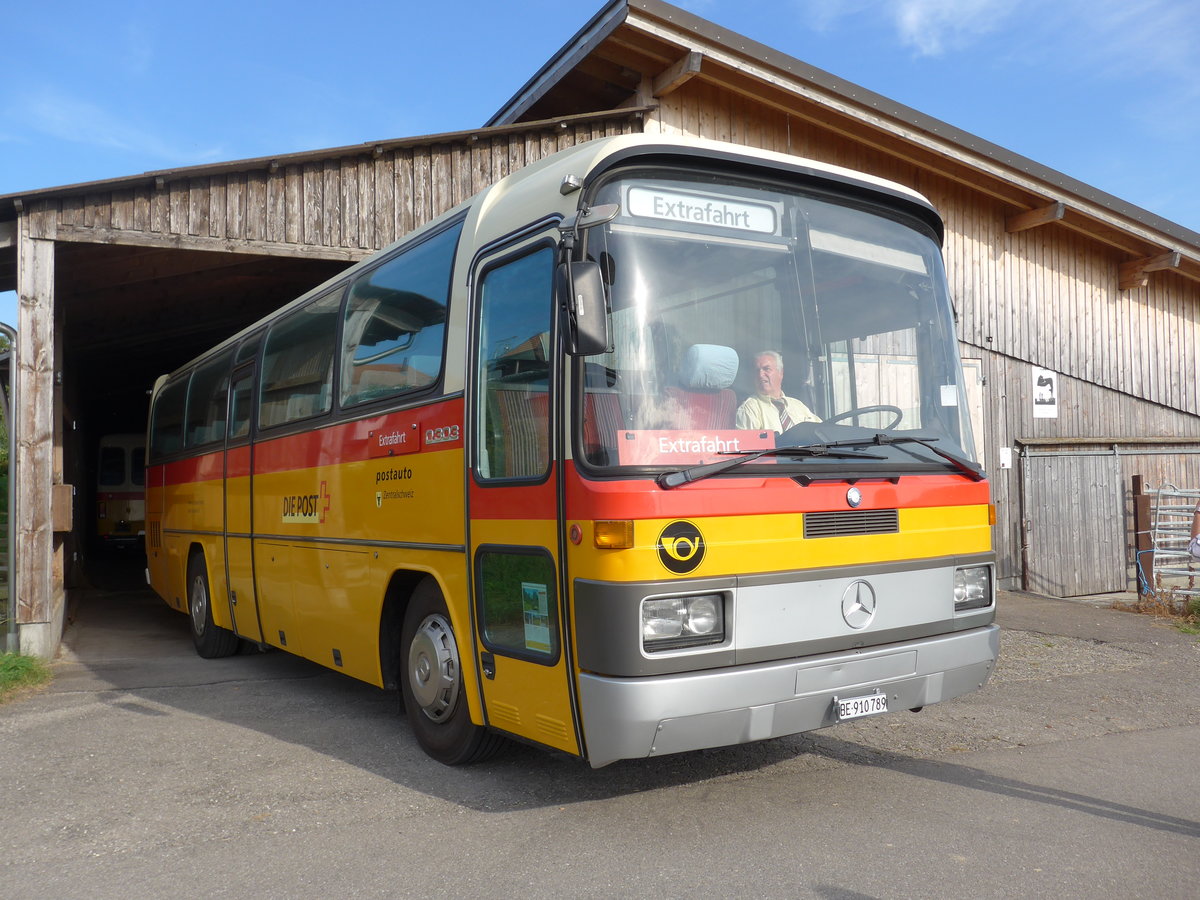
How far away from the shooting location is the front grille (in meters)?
4.46

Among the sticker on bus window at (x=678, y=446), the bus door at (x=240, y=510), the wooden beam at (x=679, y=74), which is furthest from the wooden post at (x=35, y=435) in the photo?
the sticker on bus window at (x=678, y=446)

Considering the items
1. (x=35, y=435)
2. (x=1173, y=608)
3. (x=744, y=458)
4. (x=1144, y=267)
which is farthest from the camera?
(x=1144, y=267)

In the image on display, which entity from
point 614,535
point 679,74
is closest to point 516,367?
point 614,535

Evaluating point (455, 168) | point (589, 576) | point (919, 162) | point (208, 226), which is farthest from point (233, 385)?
point (919, 162)

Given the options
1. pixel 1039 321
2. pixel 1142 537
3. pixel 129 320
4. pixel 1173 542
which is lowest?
pixel 1173 542

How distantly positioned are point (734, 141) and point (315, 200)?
17.2 ft

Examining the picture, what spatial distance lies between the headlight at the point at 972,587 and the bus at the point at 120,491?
23346mm

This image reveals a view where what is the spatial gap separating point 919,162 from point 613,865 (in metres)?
11.6

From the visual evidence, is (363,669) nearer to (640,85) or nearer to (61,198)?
(61,198)

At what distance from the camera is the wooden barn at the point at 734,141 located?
9227 mm

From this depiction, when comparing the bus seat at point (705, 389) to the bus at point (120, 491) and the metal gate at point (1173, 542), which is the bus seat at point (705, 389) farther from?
the bus at point (120, 491)

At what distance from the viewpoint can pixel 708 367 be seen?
14.3ft

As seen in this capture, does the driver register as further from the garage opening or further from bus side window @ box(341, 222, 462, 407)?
the garage opening

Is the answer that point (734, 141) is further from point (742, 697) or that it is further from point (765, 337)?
point (742, 697)
